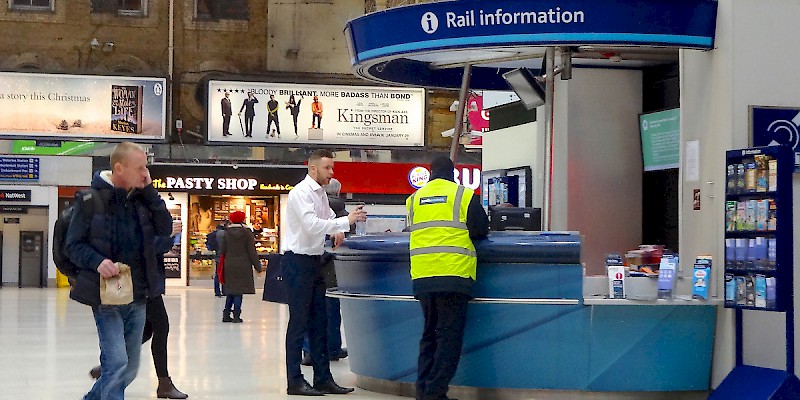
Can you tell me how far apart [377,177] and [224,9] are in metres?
5.30

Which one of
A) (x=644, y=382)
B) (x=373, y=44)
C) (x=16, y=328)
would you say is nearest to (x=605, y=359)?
(x=644, y=382)

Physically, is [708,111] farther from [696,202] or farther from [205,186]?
[205,186]

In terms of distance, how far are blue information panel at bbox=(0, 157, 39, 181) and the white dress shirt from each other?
70.0ft

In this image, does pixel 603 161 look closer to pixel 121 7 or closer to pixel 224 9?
pixel 224 9

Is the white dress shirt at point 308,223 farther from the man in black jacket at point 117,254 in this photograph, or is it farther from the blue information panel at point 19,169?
the blue information panel at point 19,169

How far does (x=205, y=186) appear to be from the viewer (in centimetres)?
2828

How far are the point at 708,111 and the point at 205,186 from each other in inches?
839

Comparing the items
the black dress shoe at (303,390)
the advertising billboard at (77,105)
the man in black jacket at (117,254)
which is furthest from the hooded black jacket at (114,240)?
the advertising billboard at (77,105)

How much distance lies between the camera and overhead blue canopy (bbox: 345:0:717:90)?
25.5 feet

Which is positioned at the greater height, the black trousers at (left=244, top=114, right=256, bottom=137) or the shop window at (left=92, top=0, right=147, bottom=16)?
the shop window at (left=92, top=0, right=147, bottom=16)

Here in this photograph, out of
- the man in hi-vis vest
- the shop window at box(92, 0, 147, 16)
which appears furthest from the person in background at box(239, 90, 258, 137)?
the man in hi-vis vest

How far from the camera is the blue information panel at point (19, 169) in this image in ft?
91.7

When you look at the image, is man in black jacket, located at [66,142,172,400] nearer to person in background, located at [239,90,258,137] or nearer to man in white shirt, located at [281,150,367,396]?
man in white shirt, located at [281,150,367,396]

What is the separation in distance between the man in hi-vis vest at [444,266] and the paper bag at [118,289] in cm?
209
